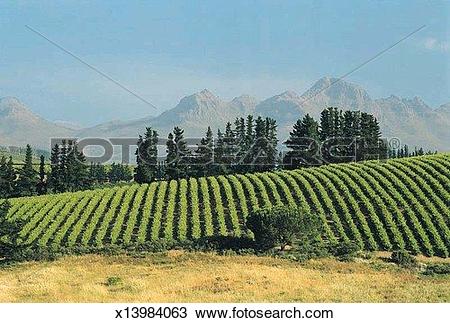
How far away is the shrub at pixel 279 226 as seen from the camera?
42.7 metres

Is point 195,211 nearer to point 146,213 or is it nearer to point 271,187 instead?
point 146,213

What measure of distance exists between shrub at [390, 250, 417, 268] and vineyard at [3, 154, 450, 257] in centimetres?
346

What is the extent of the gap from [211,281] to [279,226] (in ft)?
49.9

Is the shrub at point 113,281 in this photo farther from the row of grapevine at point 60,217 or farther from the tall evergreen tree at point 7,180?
the tall evergreen tree at point 7,180

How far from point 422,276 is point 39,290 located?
23944 millimetres

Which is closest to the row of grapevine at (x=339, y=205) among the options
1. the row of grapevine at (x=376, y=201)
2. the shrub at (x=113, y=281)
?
the row of grapevine at (x=376, y=201)

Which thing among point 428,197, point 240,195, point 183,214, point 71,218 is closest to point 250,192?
point 240,195

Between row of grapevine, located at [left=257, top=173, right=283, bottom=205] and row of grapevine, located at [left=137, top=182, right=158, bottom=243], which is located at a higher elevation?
row of grapevine, located at [left=257, top=173, right=283, bottom=205]

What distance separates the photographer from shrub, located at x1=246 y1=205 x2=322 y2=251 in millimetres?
42719

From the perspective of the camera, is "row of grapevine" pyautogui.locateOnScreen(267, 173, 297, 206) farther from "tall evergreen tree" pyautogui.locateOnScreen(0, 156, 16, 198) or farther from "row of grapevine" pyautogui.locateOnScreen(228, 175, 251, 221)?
"tall evergreen tree" pyautogui.locateOnScreen(0, 156, 16, 198)

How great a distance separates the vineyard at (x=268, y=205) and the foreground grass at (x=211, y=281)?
30.0 ft

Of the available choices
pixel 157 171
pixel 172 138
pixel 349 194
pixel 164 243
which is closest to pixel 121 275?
pixel 164 243

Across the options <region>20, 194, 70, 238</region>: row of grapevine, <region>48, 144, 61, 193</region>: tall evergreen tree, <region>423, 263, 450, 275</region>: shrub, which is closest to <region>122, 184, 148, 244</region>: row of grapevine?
<region>20, 194, 70, 238</region>: row of grapevine

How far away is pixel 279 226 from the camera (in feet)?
140
